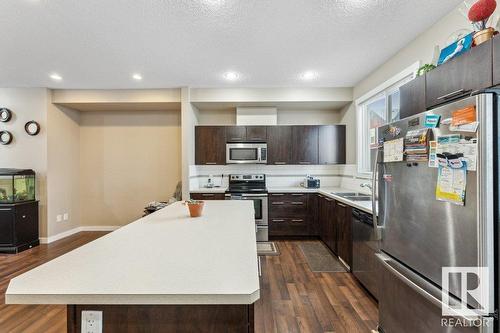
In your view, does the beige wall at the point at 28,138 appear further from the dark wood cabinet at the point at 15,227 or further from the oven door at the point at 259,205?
the oven door at the point at 259,205

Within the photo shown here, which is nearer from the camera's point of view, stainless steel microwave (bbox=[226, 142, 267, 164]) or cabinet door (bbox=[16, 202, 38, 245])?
cabinet door (bbox=[16, 202, 38, 245])

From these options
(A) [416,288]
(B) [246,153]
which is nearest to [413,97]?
(A) [416,288]

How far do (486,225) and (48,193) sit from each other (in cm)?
552

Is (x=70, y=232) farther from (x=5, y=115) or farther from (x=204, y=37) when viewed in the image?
(x=204, y=37)

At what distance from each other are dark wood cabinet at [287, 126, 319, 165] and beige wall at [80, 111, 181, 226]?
92.5 inches

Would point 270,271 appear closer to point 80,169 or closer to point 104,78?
point 104,78

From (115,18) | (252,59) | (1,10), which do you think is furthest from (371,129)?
(1,10)

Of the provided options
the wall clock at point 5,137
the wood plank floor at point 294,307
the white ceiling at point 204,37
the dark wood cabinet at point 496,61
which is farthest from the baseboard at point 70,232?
the dark wood cabinet at point 496,61

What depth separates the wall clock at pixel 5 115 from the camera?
13.5ft

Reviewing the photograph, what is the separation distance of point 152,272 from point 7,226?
4.36 meters

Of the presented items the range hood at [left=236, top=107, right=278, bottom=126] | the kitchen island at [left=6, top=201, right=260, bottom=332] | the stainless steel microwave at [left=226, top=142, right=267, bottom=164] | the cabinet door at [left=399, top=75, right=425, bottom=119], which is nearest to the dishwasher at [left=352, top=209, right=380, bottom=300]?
the cabinet door at [left=399, top=75, right=425, bottom=119]

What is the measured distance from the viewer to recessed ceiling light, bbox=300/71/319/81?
355 centimetres

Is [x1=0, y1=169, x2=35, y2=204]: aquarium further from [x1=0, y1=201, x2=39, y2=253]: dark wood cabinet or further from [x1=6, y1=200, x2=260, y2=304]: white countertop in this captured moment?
[x1=6, y1=200, x2=260, y2=304]: white countertop

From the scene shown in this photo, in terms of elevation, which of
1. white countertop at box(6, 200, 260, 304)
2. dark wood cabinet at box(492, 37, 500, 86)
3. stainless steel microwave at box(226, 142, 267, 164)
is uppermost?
dark wood cabinet at box(492, 37, 500, 86)
